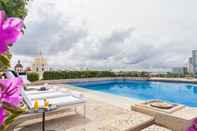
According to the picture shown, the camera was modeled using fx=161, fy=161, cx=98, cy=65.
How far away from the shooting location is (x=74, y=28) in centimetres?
1401

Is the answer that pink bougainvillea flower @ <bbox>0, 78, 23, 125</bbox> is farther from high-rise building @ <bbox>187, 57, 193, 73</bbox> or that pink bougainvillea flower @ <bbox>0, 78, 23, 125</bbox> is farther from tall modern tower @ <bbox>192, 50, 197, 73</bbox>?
high-rise building @ <bbox>187, 57, 193, 73</bbox>

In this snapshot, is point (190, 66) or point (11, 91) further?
point (190, 66)

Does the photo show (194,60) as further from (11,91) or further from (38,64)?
(11,91)

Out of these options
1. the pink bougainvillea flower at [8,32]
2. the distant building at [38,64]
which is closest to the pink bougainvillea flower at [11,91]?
the pink bougainvillea flower at [8,32]

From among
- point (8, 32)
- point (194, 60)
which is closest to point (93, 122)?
point (8, 32)

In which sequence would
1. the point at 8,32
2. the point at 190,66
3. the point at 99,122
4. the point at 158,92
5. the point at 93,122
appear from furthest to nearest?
the point at 190,66, the point at 158,92, the point at 93,122, the point at 99,122, the point at 8,32

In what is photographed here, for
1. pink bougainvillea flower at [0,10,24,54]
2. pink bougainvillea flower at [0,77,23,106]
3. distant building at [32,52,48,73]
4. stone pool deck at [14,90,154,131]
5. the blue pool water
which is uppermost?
distant building at [32,52,48,73]

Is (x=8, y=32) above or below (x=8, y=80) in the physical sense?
above

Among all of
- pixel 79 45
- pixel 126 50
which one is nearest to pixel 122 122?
pixel 79 45

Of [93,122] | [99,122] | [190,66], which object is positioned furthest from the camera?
[190,66]

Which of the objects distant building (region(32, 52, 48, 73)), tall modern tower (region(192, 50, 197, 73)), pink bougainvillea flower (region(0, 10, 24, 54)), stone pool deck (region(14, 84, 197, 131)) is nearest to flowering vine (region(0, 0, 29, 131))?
pink bougainvillea flower (region(0, 10, 24, 54))

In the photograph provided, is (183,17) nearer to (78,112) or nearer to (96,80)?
(78,112)

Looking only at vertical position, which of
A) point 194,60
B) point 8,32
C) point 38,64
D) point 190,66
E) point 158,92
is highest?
point 194,60

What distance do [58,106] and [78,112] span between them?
1.24m
